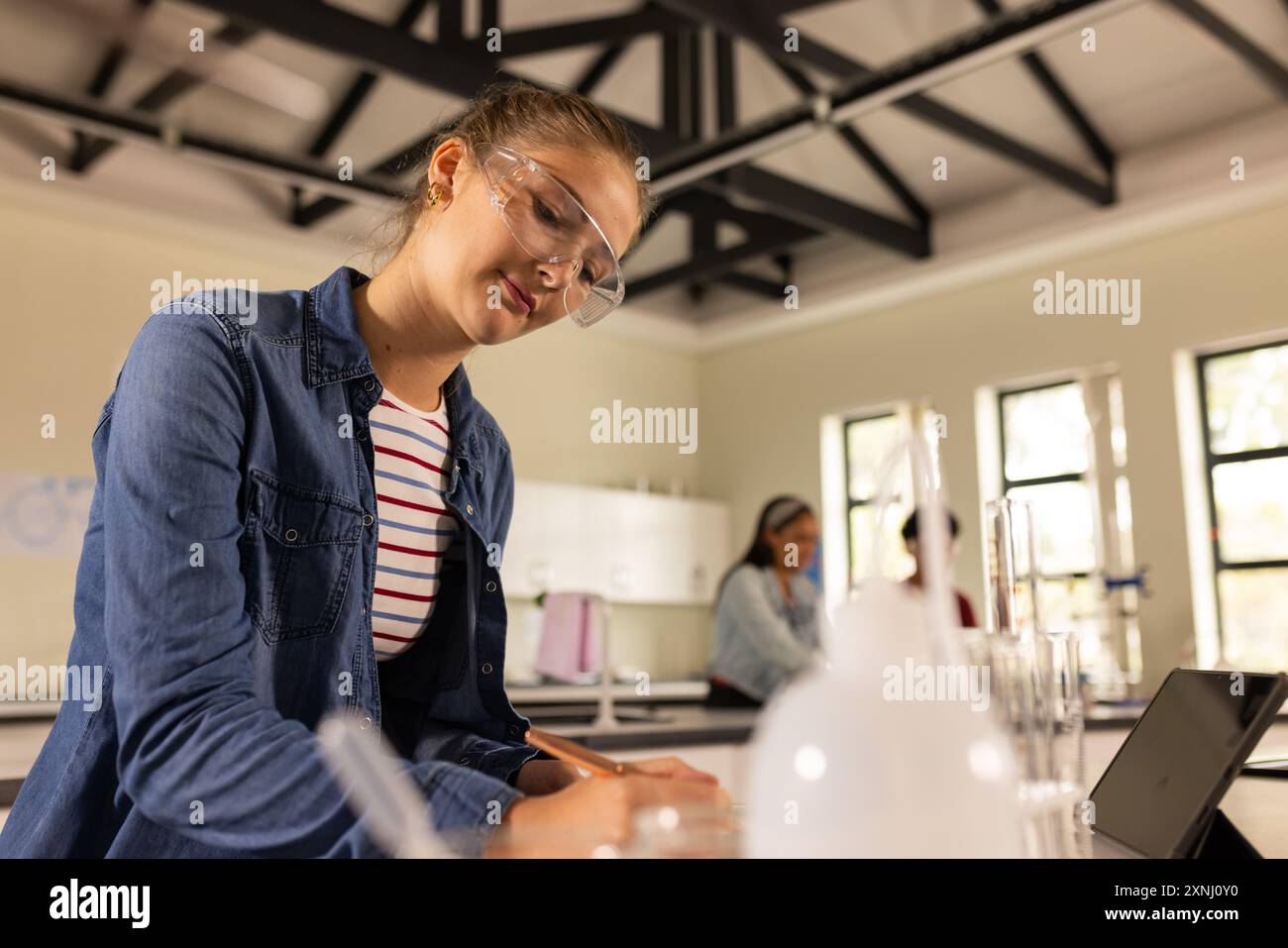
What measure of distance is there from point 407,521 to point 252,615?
19 cm

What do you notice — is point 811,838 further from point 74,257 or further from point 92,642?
point 74,257

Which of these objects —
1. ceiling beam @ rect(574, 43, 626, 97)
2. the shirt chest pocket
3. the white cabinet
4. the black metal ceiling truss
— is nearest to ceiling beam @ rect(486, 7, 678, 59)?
the black metal ceiling truss

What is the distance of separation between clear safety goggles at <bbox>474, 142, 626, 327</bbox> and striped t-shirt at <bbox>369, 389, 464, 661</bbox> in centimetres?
21

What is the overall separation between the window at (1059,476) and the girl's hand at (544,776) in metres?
4.64

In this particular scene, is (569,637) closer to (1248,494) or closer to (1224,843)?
(1224,843)

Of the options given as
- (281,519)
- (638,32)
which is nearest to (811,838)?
(281,519)

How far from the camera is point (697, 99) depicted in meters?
4.53

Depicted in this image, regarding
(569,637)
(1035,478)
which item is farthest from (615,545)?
(569,637)

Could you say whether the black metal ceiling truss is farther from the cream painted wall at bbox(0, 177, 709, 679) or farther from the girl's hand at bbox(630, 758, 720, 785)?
the girl's hand at bbox(630, 758, 720, 785)

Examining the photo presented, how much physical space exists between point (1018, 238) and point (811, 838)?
553 cm

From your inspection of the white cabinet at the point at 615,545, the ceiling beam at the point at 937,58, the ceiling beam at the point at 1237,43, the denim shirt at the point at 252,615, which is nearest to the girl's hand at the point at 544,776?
the denim shirt at the point at 252,615

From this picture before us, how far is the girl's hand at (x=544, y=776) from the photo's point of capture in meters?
0.82

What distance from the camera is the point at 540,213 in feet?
2.86

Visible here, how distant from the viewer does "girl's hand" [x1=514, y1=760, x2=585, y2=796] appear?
82 centimetres
